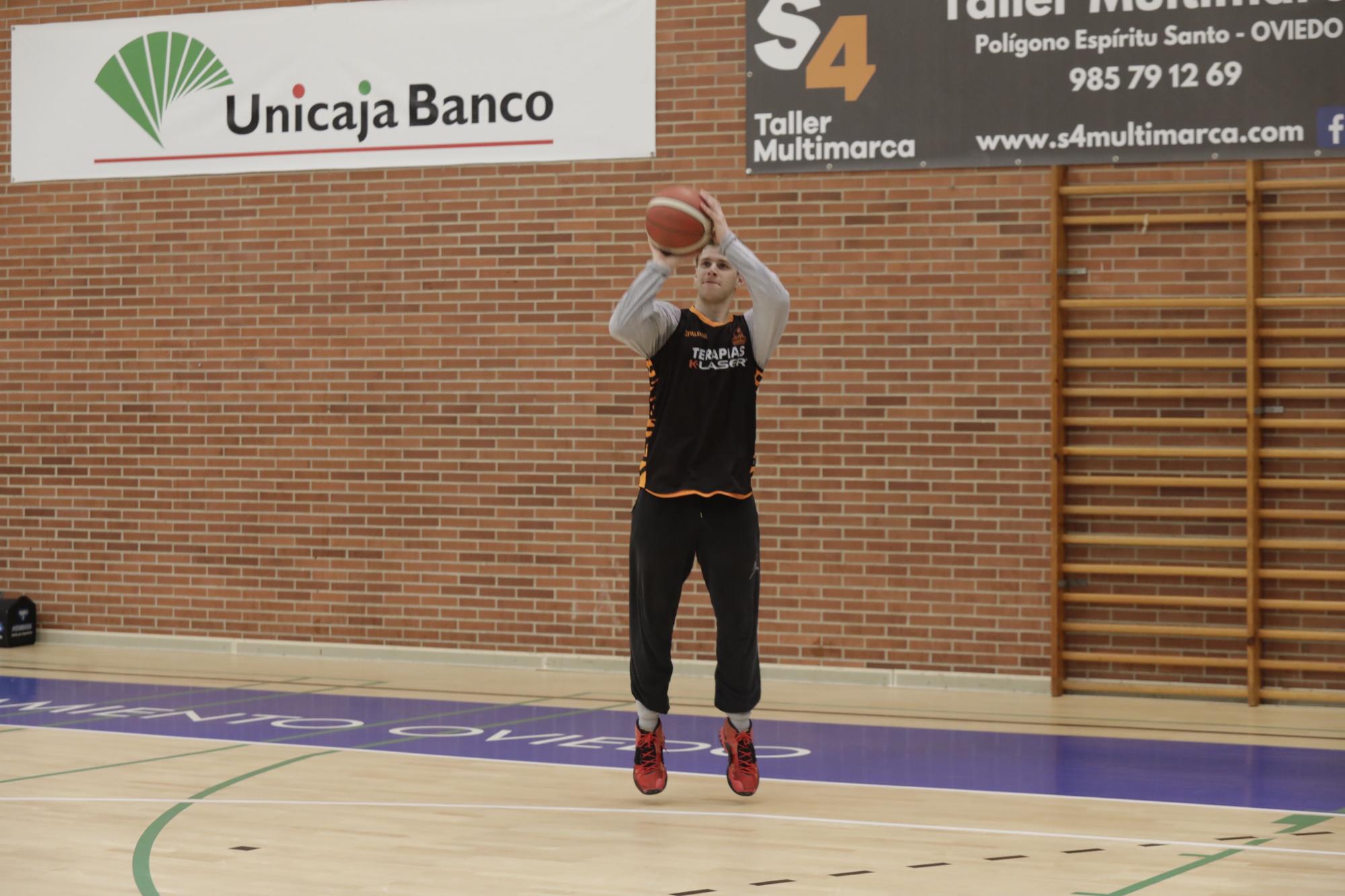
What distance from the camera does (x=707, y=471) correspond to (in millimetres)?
5023

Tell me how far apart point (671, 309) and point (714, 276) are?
17 cm

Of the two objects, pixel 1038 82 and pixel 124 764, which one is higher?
pixel 1038 82

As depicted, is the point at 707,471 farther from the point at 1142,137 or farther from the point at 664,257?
the point at 1142,137

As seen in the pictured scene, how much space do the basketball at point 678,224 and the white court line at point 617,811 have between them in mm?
1672

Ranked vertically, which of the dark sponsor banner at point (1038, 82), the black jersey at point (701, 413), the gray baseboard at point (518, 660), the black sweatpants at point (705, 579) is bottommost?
the gray baseboard at point (518, 660)

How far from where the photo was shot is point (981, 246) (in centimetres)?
784

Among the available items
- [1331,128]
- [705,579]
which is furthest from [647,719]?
[1331,128]

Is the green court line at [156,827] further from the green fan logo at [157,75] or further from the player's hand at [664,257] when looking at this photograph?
the green fan logo at [157,75]

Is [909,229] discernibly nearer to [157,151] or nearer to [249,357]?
[249,357]

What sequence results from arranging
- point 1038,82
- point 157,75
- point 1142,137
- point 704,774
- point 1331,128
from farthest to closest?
point 157,75
point 1038,82
point 1142,137
point 1331,128
point 704,774

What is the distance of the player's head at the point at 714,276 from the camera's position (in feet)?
16.7

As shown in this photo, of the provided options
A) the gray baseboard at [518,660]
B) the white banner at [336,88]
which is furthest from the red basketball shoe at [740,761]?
the white banner at [336,88]

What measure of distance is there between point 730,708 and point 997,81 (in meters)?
3.89

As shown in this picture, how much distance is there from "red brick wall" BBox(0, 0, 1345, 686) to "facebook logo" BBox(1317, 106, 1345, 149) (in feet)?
0.36
